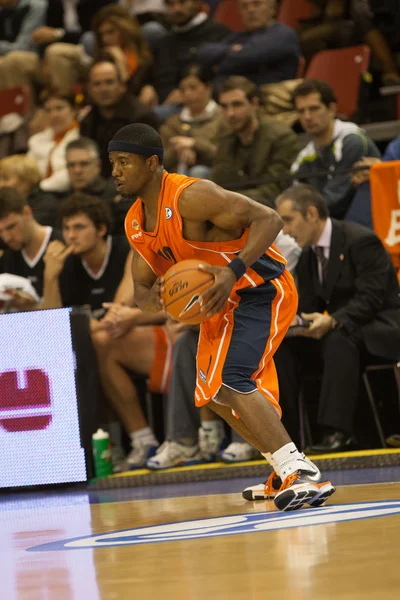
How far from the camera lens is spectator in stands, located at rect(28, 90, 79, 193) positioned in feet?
30.4

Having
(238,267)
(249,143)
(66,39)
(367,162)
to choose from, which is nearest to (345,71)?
(249,143)

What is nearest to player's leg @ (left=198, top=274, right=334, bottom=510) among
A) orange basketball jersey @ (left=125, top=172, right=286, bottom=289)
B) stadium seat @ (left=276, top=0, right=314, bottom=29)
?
orange basketball jersey @ (left=125, top=172, right=286, bottom=289)

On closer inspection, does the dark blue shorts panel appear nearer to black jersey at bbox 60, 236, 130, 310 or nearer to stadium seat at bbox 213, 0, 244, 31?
black jersey at bbox 60, 236, 130, 310

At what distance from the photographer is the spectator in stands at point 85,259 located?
7.18 meters

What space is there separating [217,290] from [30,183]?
4.84 meters

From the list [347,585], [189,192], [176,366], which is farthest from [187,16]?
[347,585]

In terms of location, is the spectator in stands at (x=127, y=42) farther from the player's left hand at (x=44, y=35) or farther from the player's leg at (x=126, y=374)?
the player's leg at (x=126, y=374)

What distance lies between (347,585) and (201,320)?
1900mm

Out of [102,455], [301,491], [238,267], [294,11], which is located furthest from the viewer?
[294,11]

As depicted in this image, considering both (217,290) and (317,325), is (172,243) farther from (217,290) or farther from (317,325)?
(317,325)

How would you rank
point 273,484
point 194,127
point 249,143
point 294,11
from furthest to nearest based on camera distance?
point 294,11
point 194,127
point 249,143
point 273,484

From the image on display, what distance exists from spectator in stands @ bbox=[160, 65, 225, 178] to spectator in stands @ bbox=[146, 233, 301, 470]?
6.76 ft

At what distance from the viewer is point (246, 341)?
440cm

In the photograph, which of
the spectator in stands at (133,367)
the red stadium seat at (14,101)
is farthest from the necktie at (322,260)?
the red stadium seat at (14,101)
